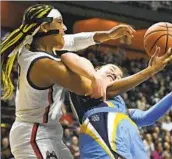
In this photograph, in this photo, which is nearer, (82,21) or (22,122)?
(22,122)

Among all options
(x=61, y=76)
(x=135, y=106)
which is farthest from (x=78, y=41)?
(x=135, y=106)

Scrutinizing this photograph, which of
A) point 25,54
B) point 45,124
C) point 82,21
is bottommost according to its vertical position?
point 45,124

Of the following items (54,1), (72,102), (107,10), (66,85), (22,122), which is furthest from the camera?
(107,10)

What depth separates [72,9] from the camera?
14.7 m

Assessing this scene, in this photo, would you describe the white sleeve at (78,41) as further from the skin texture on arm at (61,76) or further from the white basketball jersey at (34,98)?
the skin texture on arm at (61,76)

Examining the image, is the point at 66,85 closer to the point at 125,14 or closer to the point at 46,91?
the point at 46,91

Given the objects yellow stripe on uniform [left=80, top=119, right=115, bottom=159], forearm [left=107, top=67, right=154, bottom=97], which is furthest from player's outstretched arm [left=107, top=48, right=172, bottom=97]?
yellow stripe on uniform [left=80, top=119, right=115, bottom=159]

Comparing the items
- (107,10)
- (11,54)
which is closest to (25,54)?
(11,54)

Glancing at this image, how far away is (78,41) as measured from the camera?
3.68m

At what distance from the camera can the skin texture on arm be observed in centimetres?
297

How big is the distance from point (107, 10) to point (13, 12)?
2748 millimetres

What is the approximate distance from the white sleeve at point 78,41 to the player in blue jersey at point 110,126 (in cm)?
27

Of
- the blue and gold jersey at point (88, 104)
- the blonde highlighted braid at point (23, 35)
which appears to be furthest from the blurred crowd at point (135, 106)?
the blonde highlighted braid at point (23, 35)

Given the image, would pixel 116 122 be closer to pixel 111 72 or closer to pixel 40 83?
pixel 111 72
